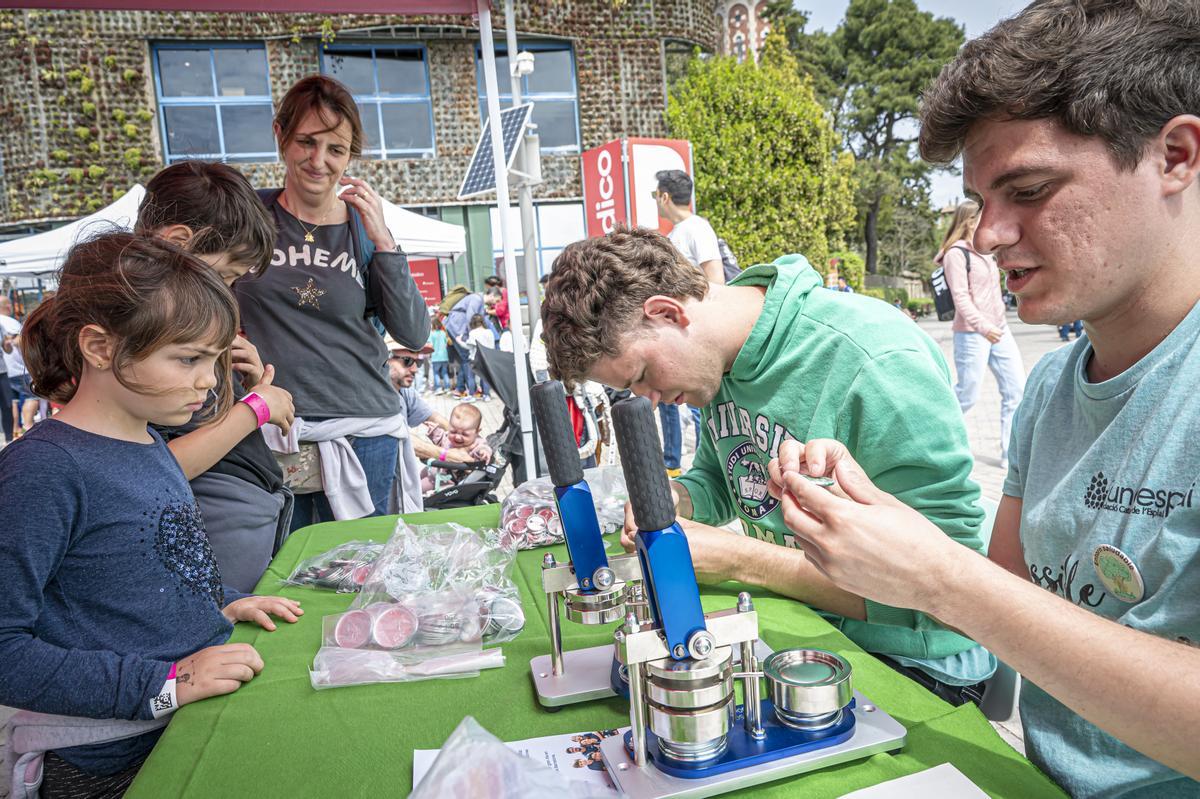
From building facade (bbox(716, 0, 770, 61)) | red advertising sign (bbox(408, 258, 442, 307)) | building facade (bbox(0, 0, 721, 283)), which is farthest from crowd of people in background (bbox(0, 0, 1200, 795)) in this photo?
building facade (bbox(716, 0, 770, 61))

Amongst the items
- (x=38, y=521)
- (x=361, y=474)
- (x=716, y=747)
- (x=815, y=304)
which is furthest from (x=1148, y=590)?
(x=361, y=474)

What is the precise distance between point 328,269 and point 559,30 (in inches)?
644

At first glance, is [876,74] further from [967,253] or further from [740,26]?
[967,253]

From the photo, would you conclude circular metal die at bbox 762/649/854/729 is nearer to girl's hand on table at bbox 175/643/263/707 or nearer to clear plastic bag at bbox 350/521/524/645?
clear plastic bag at bbox 350/521/524/645

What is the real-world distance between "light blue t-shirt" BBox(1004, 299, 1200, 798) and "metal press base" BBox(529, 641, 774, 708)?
408 mm

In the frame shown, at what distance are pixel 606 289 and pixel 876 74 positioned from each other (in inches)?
1534

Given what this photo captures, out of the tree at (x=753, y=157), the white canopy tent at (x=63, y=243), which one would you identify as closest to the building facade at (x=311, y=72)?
the tree at (x=753, y=157)

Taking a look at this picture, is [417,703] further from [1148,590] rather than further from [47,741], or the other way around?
[1148,590]

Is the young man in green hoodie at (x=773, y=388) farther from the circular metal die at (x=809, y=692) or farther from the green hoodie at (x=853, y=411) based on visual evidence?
the circular metal die at (x=809, y=692)

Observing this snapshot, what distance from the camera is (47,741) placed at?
134 cm

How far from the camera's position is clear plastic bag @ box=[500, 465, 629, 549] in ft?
6.47

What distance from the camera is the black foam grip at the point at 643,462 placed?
0.80 m

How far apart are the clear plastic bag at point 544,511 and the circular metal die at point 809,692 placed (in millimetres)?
970

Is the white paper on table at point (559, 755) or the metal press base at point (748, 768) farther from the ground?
the metal press base at point (748, 768)
